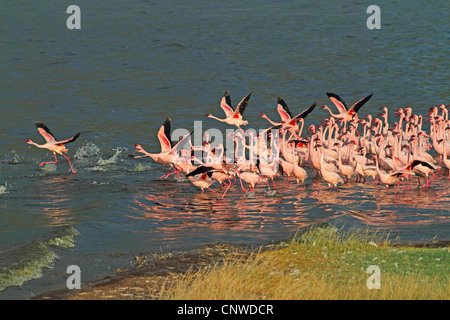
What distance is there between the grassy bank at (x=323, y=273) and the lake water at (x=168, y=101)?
4.12 feet

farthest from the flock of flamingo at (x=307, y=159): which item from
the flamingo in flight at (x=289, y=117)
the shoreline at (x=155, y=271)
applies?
the shoreline at (x=155, y=271)

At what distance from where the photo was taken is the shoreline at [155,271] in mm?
10536

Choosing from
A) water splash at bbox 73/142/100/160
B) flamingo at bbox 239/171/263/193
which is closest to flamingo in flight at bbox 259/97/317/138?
flamingo at bbox 239/171/263/193

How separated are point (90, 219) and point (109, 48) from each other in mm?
23002

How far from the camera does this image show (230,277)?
1067cm

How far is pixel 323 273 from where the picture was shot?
11344mm

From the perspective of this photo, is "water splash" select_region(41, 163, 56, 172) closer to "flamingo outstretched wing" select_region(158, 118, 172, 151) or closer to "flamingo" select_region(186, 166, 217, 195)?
"flamingo outstretched wing" select_region(158, 118, 172, 151)

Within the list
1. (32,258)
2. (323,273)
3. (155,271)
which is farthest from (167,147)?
(323,273)

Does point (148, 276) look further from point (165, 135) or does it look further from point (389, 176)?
point (389, 176)

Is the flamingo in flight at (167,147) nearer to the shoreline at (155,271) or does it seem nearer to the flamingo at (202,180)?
the flamingo at (202,180)

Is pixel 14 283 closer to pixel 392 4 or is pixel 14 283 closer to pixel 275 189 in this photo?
pixel 275 189

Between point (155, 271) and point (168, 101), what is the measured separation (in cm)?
1945
